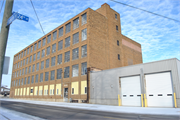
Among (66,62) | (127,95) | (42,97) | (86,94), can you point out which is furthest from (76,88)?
(42,97)

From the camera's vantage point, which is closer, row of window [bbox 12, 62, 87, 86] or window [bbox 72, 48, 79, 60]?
row of window [bbox 12, 62, 87, 86]

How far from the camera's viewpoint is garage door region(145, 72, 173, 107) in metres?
19.2

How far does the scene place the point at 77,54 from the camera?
3647cm

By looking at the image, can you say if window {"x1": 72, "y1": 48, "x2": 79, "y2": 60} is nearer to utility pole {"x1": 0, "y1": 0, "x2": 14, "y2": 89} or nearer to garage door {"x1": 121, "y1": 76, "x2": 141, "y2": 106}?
garage door {"x1": 121, "y1": 76, "x2": 141, "y2": 106}

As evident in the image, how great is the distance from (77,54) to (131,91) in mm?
17837

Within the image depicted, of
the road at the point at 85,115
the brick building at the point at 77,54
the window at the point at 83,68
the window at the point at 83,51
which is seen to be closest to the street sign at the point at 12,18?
the road at the point at 85,115

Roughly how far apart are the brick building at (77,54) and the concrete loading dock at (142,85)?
6.38 m

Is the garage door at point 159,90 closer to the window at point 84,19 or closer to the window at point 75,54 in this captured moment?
the window at point 75,54

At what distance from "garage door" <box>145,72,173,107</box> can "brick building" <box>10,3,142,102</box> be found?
14.2 m

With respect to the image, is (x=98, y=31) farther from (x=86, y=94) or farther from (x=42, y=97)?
(x=42, y=97)

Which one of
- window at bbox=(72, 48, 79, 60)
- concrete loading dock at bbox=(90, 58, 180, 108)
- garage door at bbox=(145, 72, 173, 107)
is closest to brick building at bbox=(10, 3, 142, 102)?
window at bbox=(72, 48, 79, 60)

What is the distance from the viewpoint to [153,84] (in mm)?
20766

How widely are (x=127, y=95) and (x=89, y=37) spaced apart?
16424mm

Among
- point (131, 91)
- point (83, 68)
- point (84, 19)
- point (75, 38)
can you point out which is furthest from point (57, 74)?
point (131, 91)
